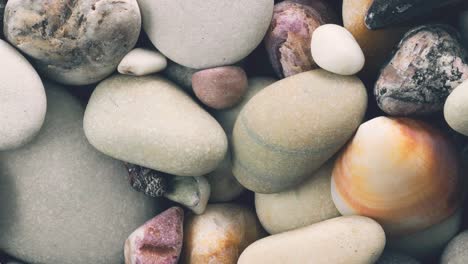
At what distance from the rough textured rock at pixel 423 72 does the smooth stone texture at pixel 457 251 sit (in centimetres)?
21

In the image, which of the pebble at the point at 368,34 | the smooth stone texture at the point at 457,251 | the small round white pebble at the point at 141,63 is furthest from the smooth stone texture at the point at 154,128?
the smooth stone texture at the point at 457,251

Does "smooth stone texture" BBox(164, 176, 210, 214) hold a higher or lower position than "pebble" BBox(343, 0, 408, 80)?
lower

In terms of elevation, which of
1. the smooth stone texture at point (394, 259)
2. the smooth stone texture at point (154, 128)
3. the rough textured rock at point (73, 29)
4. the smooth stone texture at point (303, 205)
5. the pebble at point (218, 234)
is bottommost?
the pebble at point (218, 234)

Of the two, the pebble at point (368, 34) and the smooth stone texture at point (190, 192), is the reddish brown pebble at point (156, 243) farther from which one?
the pebble at point (368, 34)

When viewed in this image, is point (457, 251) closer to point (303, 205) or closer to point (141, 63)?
point (303, 205)

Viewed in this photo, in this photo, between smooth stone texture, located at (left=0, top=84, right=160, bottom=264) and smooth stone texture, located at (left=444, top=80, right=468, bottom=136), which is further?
smooth stone texture, located at (left=0, top=84, right=160, bottom=264)

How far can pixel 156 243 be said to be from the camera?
1.01m

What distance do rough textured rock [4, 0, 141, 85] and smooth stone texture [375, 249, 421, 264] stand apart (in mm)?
509


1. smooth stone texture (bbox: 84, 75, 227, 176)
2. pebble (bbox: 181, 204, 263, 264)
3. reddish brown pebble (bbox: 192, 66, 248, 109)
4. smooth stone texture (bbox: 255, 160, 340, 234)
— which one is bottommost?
pebble (bbox: 181, 204, 263, 264)

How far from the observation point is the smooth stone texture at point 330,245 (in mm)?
933

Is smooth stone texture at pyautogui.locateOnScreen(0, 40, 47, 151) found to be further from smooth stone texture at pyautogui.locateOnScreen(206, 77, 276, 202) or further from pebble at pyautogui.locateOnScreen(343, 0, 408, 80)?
pebble at pyautogui.locateOnScreen(343, 0, 408, 80)

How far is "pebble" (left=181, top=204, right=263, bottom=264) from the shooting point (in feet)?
3.37

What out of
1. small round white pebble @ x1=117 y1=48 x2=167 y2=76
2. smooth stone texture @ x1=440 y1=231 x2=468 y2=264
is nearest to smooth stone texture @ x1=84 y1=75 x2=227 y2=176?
small round white pebble @ x1=117 y1=48 x2=167 y2=76

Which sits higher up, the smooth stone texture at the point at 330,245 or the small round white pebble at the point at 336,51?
the small round white pebble at the point at 336,51
